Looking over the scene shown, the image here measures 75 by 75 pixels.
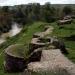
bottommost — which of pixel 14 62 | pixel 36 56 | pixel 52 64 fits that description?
pixel 14 62

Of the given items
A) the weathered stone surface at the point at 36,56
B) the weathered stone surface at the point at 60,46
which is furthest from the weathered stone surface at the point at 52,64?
the weathered stone surface at the point at 60,46

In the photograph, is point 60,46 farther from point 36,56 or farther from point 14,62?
point 14,62

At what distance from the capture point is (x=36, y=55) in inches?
521

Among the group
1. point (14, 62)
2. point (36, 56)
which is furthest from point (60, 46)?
point (14, 62)

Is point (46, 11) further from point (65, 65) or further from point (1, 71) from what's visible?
point (65, 65)

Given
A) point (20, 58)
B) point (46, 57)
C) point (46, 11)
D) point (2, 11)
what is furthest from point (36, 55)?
point (2, 11)

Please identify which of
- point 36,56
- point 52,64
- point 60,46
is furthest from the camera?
point 60,46

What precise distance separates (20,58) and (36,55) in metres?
0.68

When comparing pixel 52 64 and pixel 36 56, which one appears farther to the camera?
pixel 36 56

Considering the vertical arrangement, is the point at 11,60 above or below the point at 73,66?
below

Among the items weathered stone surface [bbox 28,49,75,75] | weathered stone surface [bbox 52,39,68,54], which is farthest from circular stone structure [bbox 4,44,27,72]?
weathered stone surface [bbox 52,39,68,54]

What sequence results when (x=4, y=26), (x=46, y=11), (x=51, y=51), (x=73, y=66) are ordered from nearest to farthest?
(x=73, y=66) < (x=51, y=51) < (x=46, y=11) < (x=4, y=26)

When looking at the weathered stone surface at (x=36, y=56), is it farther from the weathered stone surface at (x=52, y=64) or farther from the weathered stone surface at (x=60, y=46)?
the weathered stone surface at (x=60, y=46)

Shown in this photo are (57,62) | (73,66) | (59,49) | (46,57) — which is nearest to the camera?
(73,66)
